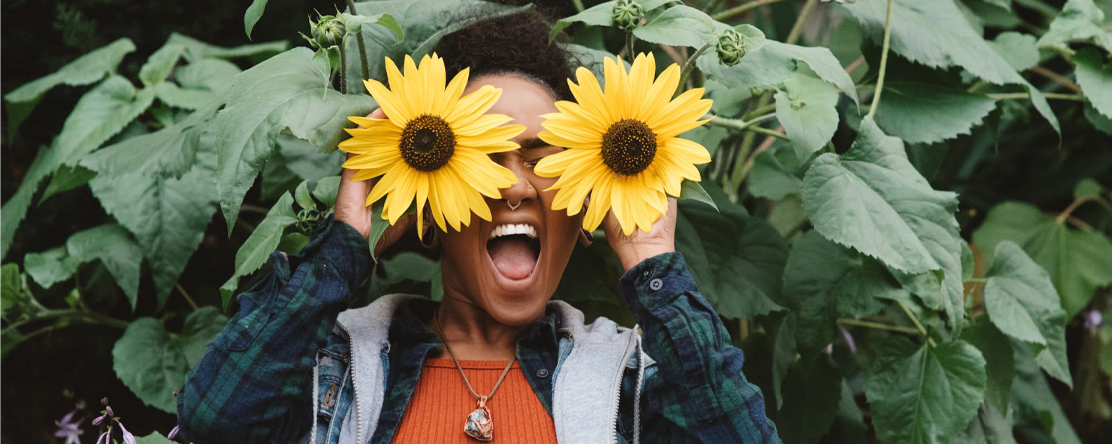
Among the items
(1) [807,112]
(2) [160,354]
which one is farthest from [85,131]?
(1) [807,112]

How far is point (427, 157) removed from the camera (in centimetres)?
99

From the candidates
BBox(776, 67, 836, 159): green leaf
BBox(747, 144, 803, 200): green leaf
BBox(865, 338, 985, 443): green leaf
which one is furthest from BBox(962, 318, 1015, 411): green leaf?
BBox(776, 67, 836, 159): green leaf

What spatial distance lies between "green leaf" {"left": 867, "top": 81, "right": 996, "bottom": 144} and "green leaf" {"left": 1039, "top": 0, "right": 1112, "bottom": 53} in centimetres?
18

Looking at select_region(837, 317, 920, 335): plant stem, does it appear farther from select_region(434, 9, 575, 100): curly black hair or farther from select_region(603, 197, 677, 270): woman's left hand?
select_region(434, 9, 575, 100): curly black hair

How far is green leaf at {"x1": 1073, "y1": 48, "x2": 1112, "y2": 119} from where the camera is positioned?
154 centimetres

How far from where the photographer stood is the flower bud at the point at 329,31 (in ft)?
3.28

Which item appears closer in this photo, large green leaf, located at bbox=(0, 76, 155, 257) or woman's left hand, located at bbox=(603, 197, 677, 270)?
woman's left hand, located at bbox=(603, 197, 677, 270)

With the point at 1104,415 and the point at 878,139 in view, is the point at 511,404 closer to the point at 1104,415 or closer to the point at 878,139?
the point at 878,139

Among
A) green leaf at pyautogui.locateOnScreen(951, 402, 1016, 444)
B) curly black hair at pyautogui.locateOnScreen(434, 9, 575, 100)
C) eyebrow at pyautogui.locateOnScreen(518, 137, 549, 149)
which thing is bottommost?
green leaf at pyautogui.locateOnScreen(951, 402, 1016, 444)

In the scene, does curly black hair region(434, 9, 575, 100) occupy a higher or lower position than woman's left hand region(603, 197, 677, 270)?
higher

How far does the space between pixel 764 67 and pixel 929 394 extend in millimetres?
587

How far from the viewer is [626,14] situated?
112 centimetres

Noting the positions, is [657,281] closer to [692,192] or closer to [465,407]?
[692,192]

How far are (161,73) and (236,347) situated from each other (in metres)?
0.89
